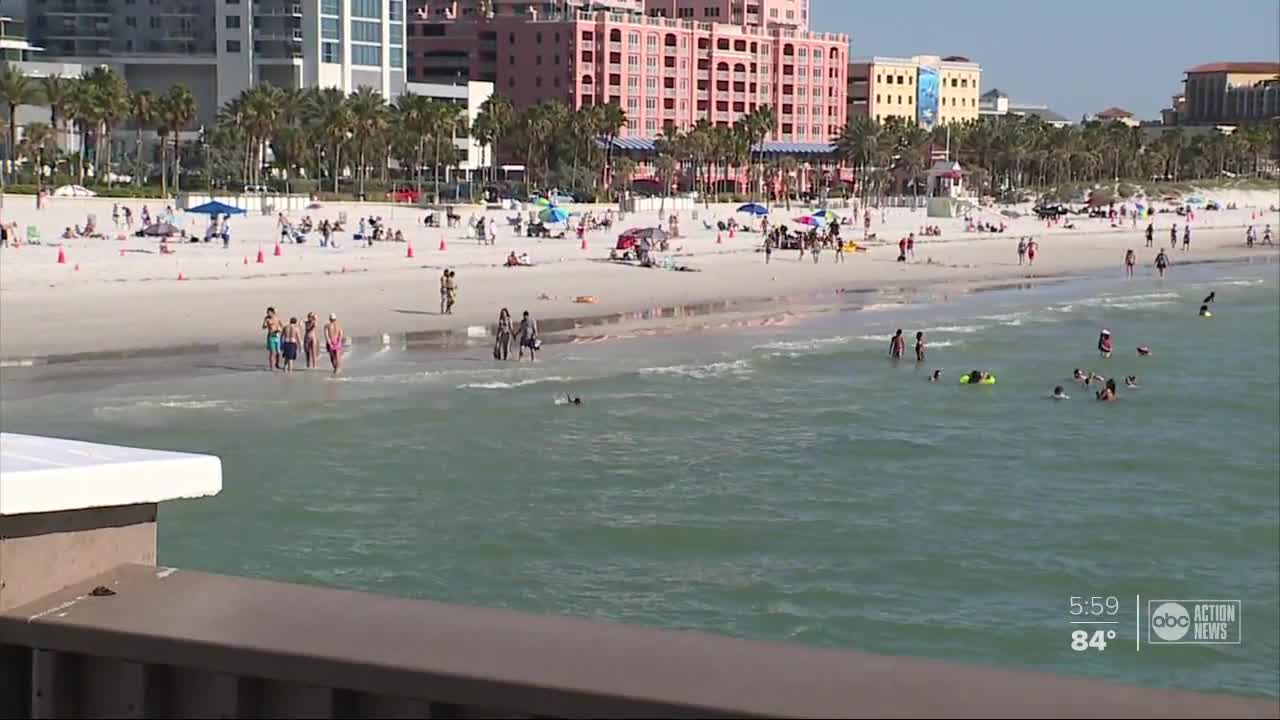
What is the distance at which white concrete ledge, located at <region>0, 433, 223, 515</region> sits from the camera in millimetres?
3539

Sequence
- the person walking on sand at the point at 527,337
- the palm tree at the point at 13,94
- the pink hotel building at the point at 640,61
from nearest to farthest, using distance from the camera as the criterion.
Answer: the person walking on sand at the point at 527,337, the palm tree at the point at 13,94, the pink hotel building at the point at 640,61

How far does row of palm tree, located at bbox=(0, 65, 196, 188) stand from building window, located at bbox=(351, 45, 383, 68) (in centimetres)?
2100

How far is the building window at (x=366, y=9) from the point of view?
368 feet

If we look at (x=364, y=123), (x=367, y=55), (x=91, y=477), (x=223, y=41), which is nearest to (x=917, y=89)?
(x=367, y=55)

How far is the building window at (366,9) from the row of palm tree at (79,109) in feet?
70.7

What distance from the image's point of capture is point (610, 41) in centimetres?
12950

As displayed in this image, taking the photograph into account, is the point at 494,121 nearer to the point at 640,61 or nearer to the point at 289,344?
the point at 640,61

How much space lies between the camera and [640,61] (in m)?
132

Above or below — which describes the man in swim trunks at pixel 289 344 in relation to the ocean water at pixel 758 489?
above

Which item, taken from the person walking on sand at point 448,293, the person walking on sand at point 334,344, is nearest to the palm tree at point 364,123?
the person walking on sand at point 448,293

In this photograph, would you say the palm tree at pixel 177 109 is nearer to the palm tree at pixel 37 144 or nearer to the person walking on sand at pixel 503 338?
the palm tree at pixel 37 144

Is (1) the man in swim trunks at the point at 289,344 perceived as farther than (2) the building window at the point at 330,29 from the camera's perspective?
No

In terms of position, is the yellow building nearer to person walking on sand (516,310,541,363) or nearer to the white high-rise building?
the white high-rise building

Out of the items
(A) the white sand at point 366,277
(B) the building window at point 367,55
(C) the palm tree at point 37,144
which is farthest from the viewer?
(B) the building window at point 367,55
